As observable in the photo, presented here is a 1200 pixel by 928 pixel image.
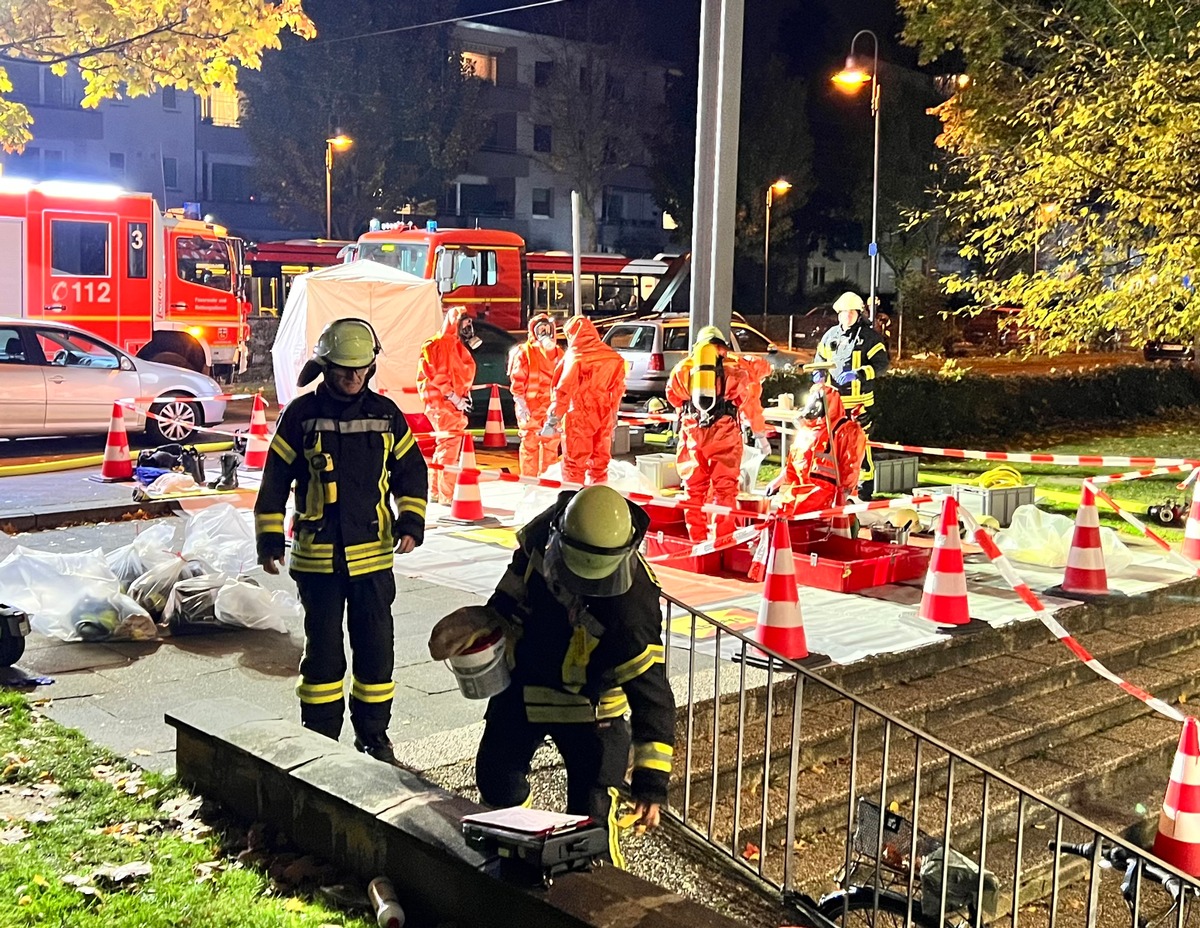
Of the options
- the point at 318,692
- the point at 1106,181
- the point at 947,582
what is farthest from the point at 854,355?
the point at 318,692

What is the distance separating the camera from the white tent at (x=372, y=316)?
14.9m

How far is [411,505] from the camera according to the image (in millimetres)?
5461

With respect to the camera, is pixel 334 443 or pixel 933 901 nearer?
pixel 933 901

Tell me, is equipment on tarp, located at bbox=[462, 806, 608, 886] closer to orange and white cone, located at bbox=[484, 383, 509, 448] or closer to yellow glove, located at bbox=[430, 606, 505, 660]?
yellow glove, located at bbox=[430, 606, 505, 660]

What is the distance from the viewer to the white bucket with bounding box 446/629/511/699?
391 cm

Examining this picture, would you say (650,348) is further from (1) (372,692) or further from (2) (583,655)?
(2) (583,655)

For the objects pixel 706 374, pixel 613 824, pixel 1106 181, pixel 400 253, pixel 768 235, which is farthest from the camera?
pixel 768 235

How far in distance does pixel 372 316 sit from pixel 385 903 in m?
12.1

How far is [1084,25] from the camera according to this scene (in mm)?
17797

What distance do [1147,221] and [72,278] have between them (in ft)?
47.4

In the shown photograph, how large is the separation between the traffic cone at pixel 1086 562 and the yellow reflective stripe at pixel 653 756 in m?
5.90

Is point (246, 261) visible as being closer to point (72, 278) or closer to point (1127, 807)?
point (72, 278)

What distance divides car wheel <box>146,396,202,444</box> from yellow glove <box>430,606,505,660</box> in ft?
41.6

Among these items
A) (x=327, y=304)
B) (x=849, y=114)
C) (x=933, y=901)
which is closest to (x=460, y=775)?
(x=933, y=901)
